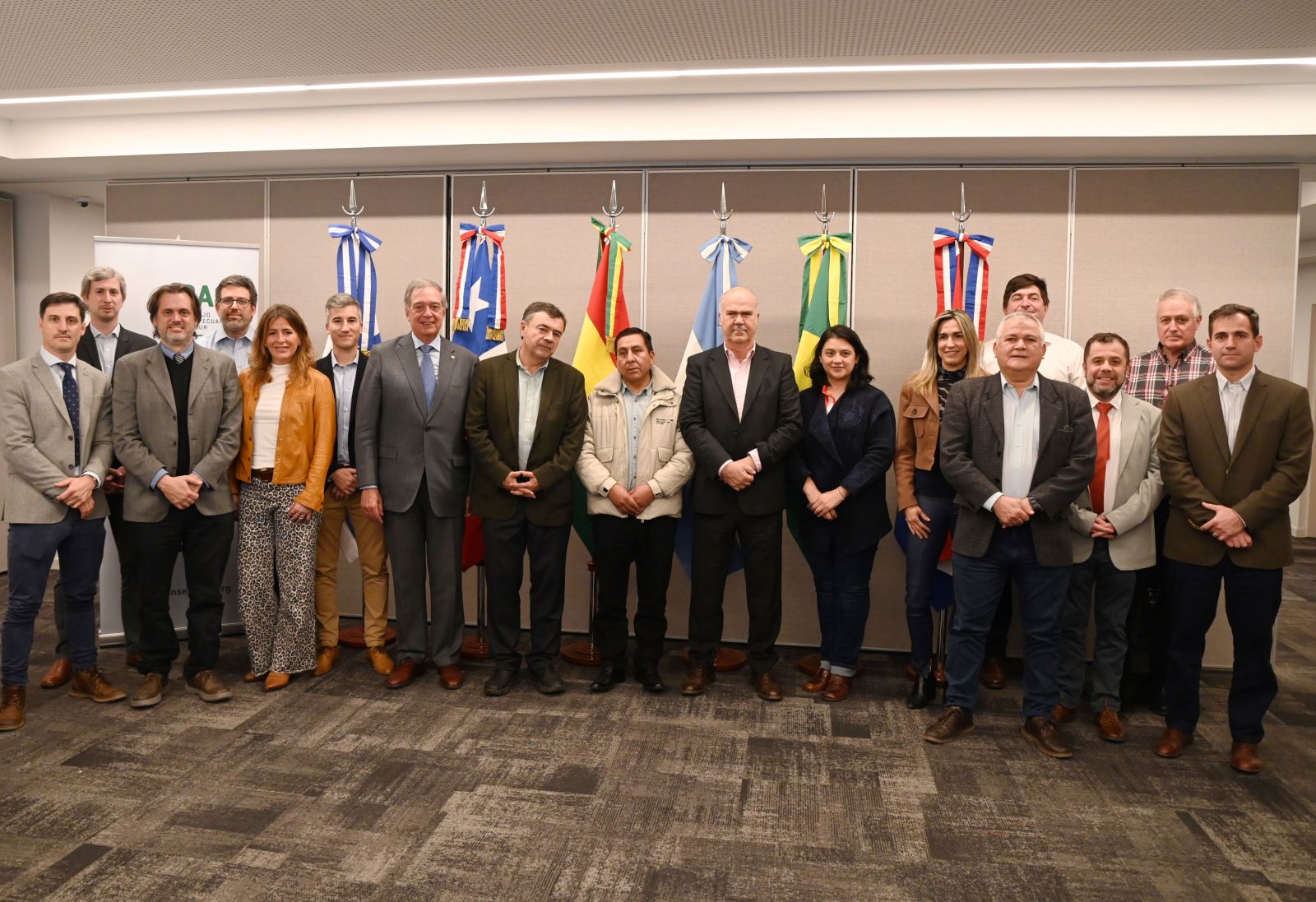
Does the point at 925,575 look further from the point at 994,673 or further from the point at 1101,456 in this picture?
the point at 1101,456

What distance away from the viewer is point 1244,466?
3.30 metres

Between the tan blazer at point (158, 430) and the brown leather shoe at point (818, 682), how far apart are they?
281 cm

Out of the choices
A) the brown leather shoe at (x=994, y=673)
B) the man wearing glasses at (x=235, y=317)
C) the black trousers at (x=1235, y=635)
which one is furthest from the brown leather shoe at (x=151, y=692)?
the black trousers at (x=1235, y=635)

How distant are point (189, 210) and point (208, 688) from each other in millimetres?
3263

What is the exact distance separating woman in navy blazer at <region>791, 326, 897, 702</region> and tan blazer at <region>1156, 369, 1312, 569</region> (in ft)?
3.73

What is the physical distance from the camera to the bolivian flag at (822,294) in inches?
181

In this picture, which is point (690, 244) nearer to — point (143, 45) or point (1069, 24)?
point (1069, 24)

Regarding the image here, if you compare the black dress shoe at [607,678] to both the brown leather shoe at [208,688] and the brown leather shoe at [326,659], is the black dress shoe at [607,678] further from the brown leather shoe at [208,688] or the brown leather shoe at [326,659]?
the brown leather shoe at [208,688]

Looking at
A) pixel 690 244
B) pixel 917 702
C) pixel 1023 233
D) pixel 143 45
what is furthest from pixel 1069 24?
pixel 143 45

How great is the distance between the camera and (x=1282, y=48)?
3854 millimetres

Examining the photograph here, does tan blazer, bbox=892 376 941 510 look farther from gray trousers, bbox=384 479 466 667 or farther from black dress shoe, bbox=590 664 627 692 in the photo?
gray trousers, bbox=384 479 466 667

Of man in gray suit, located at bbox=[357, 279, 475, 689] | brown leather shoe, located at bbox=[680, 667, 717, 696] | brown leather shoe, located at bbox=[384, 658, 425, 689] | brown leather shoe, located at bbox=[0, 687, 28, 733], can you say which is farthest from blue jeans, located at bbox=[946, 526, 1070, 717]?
brown leather shoe, located at bbox=[0, 687, 28, 733]

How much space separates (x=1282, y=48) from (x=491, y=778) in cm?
455

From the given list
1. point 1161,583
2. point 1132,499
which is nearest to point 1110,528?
point 1132,499
